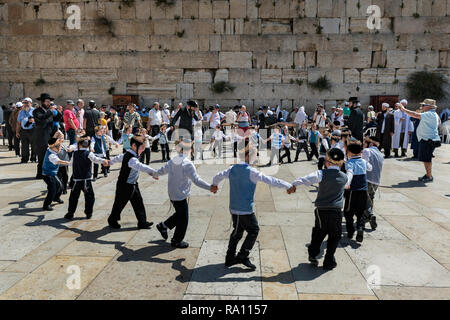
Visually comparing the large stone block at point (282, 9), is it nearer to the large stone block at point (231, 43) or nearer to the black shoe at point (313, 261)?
the large stone block at point (231, 43)

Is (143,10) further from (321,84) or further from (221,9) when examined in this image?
(321,84)

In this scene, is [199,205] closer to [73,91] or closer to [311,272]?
[311,272]

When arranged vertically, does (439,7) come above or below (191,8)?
below

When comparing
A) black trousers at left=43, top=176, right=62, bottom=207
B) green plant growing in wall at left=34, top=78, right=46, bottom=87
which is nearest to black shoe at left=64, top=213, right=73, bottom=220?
black trousers at left=43, top=176, right=62, bottom=207

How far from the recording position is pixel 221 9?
18.1 metres

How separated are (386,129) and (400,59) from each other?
7800 mm

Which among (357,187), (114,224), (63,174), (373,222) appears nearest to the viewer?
(357,187)

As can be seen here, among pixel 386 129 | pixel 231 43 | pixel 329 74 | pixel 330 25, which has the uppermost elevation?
pixel 330 25

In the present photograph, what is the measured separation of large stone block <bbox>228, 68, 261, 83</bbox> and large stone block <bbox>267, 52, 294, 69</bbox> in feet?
2.62

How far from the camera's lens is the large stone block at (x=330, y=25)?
1792 centimetres

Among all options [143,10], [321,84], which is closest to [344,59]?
[321,84]

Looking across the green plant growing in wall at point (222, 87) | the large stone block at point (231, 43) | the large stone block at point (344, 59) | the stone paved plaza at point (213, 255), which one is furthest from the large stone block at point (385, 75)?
the stone paved plaza at point (213, 255)

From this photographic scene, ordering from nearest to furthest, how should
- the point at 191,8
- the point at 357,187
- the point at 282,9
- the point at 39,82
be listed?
the point at 357,187
the point at 282,9
the point at 191,8
the point at 39,82
